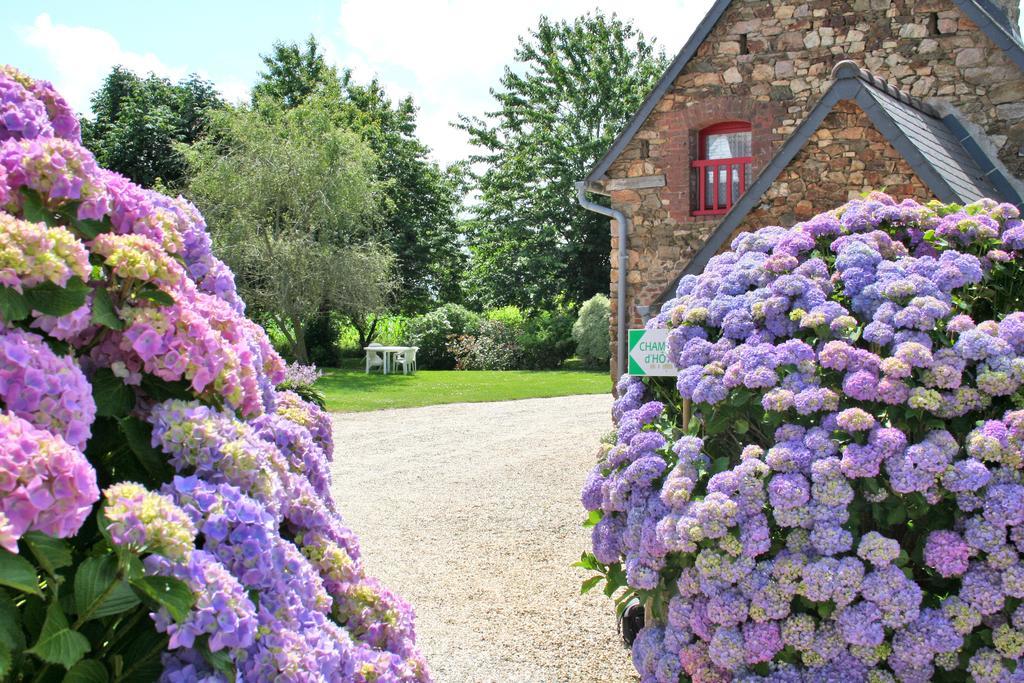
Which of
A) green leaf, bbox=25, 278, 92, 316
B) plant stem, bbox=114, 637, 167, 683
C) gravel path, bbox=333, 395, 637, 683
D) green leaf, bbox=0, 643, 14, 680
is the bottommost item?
gravel path, bbox=333, 395, 637, 683

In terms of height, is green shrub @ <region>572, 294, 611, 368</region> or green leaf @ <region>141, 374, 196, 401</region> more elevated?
green shrub @ <region>572, 294, 611, 368</region>

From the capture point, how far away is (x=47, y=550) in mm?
1527

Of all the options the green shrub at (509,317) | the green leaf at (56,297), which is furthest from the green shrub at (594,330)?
the green leaf at (56,297)

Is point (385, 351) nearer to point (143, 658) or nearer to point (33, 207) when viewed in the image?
point (33, 207)

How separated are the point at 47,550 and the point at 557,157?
33145 mm

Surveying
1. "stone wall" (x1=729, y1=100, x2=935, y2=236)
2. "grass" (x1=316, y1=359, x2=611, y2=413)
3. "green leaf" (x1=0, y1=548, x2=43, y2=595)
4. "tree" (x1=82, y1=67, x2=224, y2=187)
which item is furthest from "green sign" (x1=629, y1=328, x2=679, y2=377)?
"tree" (x1=82, y1=67, x2=224, y2=187)

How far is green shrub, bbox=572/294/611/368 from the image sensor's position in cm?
2797

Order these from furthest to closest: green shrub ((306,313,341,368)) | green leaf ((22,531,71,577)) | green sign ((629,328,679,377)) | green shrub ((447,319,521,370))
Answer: green shrub ((306,313,341,368))
green shrub ((447,319,521,370))
green sign ((629,328,679,377))
green leaf ((22,531,71,577))

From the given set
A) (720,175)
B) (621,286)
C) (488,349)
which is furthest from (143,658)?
(488,349)

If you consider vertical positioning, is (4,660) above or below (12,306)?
below

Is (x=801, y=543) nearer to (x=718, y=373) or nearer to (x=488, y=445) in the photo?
(x=718, y=373)

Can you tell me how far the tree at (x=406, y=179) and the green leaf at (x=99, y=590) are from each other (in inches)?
1327

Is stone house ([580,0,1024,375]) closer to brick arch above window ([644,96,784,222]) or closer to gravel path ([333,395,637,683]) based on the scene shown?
brick arch above window ([644,96,784,222])

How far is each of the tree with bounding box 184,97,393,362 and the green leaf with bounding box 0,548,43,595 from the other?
77.8ft
